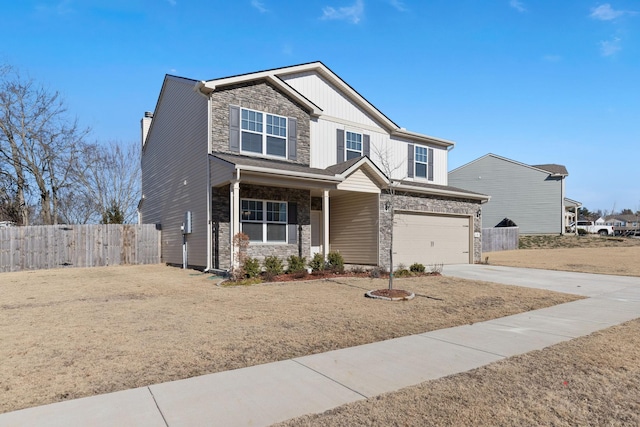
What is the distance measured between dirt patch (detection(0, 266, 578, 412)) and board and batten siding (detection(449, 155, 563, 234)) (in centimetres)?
2743

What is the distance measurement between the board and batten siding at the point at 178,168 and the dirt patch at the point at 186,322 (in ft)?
10.5

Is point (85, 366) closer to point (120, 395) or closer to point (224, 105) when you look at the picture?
point (120, 395)

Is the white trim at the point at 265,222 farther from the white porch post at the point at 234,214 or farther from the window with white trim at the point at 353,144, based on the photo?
the window with white trim at the point at 353,144

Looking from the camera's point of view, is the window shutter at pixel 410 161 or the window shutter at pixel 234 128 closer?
the window shutter at pixel 234 128

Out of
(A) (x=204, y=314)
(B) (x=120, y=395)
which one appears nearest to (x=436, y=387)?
(B) (x=120, y=395)

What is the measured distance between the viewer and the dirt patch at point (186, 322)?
169 inches

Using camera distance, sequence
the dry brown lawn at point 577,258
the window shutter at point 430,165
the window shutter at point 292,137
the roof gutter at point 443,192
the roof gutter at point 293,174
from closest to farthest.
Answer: the roof gutter at point 293,174
the window shutter at point 292,137
the dry brown lawn at point 577,258
the roof gutter at point 443,192
the window shutter at point 430,165

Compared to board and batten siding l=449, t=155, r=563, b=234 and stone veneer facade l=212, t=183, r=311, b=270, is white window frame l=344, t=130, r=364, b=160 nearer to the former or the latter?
stone veneer facade l=212, t=183, r=311, b=270

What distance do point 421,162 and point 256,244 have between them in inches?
397

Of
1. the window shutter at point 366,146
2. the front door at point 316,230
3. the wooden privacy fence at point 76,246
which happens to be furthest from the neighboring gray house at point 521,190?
the wooden privacy fence at point 76,246

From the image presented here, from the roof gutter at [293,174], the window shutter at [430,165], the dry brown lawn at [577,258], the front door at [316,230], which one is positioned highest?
the window shutter at [430,165]

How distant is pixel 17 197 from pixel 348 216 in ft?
69.8

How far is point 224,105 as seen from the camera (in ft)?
44.9

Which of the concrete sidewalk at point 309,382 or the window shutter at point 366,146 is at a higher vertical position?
the window shutter at point 366,146
